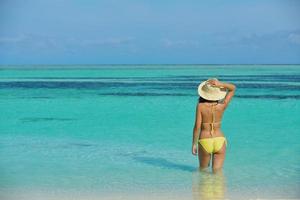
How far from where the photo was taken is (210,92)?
5.87 meters

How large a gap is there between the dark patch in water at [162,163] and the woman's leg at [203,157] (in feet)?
1.55

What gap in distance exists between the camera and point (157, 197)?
5605 millimetres

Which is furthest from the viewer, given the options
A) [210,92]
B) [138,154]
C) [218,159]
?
[138,154]

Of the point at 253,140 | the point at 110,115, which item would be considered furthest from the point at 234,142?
the point at 110,115

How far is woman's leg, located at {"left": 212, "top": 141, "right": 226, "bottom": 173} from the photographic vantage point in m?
6.02

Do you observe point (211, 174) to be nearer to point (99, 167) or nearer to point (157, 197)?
point (157, 197)

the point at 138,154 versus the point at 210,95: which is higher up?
the point at 210,95

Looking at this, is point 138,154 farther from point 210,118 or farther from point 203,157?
point 210,118

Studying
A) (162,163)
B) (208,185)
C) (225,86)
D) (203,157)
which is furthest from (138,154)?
(225,86)

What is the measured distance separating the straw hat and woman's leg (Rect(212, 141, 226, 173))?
46 centimetres

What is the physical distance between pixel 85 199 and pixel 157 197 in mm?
598

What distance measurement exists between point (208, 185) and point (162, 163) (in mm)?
1414

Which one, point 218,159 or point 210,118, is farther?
point 218,159

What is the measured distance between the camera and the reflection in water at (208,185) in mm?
5609
